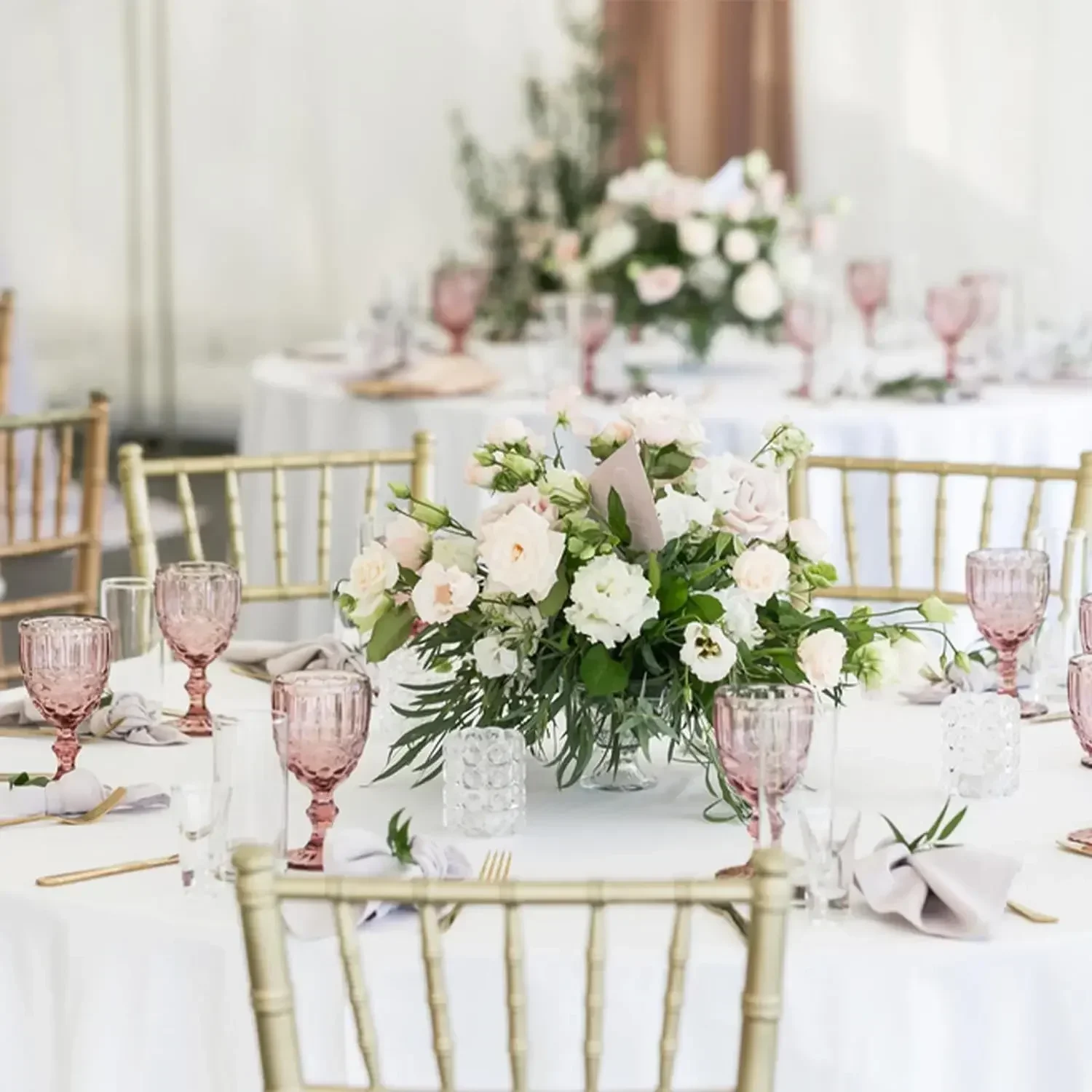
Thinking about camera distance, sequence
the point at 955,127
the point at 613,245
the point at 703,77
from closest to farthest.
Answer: the point at 613,245
the point at 955,127
the point at 703,77

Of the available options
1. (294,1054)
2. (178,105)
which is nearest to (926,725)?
(294,1054)

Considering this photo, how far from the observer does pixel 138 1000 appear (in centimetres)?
160

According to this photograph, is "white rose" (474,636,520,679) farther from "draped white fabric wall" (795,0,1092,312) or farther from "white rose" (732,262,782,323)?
"draped white fabric wall" (795,0,1092,312)

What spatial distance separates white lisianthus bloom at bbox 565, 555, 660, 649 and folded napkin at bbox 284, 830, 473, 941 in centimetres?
A: 25

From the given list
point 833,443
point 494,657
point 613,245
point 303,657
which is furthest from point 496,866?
point 613,245

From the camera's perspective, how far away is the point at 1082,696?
1973 mm

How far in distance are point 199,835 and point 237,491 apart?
1579 mm

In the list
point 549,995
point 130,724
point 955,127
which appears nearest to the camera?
point 549,995

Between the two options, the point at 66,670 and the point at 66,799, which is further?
the point at 66,670

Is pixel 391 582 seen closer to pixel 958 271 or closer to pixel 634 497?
pixel 634 497

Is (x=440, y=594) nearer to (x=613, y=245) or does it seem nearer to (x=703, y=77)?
(x=613, y=245)

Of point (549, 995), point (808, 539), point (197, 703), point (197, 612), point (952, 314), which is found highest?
point (952, 314)

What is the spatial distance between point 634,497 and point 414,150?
7148 mm

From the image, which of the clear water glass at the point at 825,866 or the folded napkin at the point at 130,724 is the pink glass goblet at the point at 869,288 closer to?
the folded napkin at the point at 130,724
